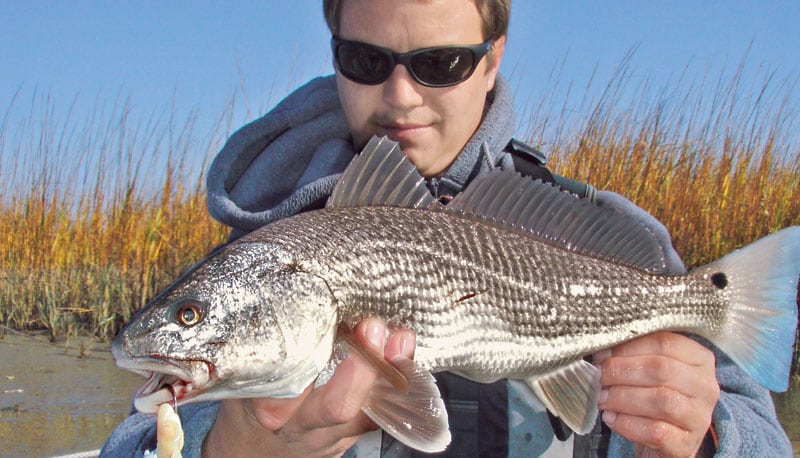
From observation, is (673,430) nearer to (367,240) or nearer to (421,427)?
(421,427)

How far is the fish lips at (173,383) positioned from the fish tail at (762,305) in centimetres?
145

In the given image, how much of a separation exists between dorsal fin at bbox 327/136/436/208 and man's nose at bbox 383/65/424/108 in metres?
0.50

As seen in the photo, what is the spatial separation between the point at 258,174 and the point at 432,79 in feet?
2.90

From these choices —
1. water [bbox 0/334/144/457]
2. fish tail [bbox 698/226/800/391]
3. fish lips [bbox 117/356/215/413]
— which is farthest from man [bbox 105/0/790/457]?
water [bbox 0/334/144/457]

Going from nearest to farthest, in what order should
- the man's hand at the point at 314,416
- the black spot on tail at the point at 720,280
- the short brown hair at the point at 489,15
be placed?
the man's hand at the point at 314,416 < the black spot on tail at the point at 720,280 < the short brown hair at the point at 489,15

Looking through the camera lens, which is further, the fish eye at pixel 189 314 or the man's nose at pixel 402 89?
the man's nose at pixel 402 89

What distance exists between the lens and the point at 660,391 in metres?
2.04

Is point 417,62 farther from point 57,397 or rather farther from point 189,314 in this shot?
point 57,397

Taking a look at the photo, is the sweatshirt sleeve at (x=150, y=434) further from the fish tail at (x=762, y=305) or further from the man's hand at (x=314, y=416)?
the fish tail at (x=762, y=305)

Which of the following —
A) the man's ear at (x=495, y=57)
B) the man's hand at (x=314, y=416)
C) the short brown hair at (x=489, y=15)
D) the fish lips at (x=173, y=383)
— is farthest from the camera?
the man's ear at (x=495, y=57)

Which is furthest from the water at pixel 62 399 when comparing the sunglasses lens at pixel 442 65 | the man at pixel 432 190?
the sunglasses lens at pixel 442 65

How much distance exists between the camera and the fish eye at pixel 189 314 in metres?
1.75

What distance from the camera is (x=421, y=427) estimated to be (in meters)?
1.83

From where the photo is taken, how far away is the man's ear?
2781 mm
